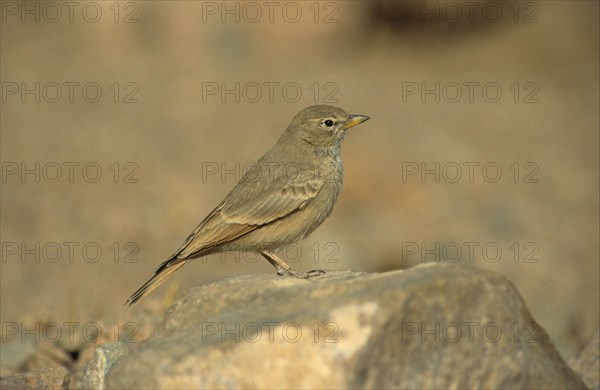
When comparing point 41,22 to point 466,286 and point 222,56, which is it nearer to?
point 222,56

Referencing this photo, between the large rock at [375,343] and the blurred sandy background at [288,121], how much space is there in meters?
4.56

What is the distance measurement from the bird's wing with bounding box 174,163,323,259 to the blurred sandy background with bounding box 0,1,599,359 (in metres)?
2.39

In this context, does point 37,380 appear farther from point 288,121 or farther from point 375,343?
point 288,121

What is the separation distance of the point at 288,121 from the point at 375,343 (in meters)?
11.5

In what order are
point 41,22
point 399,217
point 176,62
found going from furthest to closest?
point 41,22, point 176,62, point 399,217

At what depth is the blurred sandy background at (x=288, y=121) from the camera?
13.2 metres

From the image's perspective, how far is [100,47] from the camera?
18.4 m

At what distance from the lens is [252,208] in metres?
7.45

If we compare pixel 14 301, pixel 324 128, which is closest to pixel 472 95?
pixel 14 301

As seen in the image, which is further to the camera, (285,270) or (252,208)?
(252,208)

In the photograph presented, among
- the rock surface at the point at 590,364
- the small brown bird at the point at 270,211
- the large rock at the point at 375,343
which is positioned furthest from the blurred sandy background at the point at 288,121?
the large rock at the point at 375,343

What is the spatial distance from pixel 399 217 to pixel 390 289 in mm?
9835

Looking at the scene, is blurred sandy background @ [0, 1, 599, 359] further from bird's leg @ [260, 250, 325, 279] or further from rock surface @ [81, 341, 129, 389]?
rock surface @ [81, 341, 129, 389]

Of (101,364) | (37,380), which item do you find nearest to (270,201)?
(101,364)
